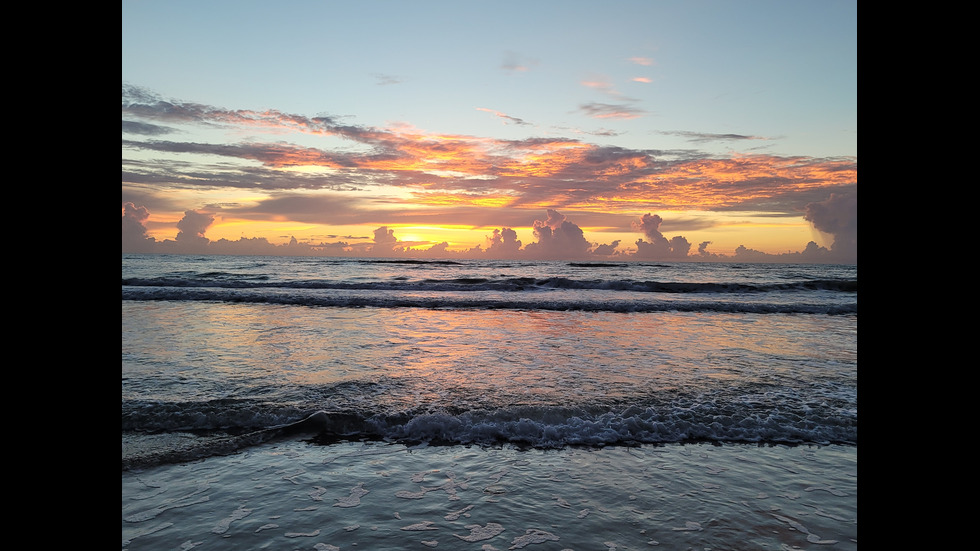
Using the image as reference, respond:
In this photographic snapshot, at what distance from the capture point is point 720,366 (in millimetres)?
9219

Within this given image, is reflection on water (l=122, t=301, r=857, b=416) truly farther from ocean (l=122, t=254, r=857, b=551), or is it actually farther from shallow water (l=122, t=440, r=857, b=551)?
shallow water (l=122, t=440, r=857, b=551)

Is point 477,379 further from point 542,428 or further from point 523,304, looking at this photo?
point 523,304

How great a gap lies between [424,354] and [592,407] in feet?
14.5

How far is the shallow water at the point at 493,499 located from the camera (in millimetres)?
3670

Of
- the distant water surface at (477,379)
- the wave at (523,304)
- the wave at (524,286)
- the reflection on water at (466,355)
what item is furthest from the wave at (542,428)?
the wave at (524,286)

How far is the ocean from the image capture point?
3824 mm

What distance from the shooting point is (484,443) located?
5531 mm

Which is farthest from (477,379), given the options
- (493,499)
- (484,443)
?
(493,499)

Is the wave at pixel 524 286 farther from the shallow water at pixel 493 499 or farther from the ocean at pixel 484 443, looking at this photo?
the shallow water at pixel 493 499

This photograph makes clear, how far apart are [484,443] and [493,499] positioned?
4.29 feet

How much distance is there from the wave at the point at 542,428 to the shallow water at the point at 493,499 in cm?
25

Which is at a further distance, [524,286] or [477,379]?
[524,286]
